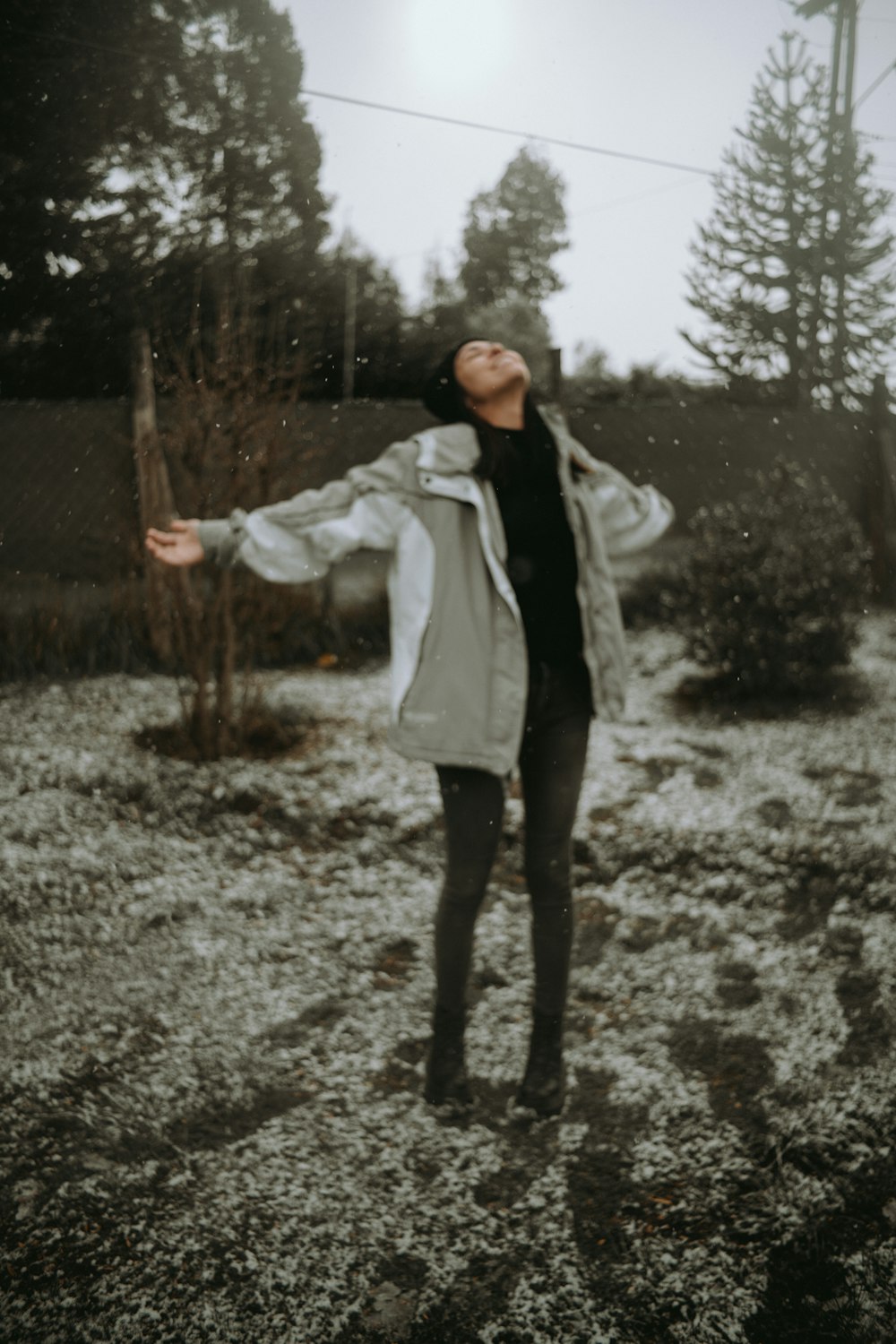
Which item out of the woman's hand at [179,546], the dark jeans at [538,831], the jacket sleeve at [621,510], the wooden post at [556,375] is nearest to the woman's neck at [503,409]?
the jacket sleeve at [621,510]

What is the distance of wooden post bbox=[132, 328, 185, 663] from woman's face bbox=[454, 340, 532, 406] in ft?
10.9

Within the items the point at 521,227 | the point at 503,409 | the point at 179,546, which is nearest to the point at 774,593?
the point at 521,227

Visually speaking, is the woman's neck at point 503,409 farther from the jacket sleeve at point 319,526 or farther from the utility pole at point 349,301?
the utility pole at point 349,301

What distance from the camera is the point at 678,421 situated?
24.9ft

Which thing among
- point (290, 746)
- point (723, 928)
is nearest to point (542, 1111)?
point (723, 928)

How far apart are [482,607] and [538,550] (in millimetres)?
191

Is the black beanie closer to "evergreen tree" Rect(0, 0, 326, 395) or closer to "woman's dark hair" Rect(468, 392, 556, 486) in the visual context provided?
"woman's dark hair" Rect(468, 392, 556, 486)

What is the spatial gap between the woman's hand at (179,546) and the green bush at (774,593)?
11.9ft

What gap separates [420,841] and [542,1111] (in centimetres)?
167

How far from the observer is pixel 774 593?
16.9ft

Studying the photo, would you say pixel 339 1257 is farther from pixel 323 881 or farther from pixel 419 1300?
pixel 323 881

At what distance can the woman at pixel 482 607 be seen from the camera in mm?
2027

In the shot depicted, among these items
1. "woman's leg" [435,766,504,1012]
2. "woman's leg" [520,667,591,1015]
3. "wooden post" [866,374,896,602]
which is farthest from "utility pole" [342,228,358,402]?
"wooden post" [866,374,896,602]

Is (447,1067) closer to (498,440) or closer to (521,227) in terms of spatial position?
(498,440)
